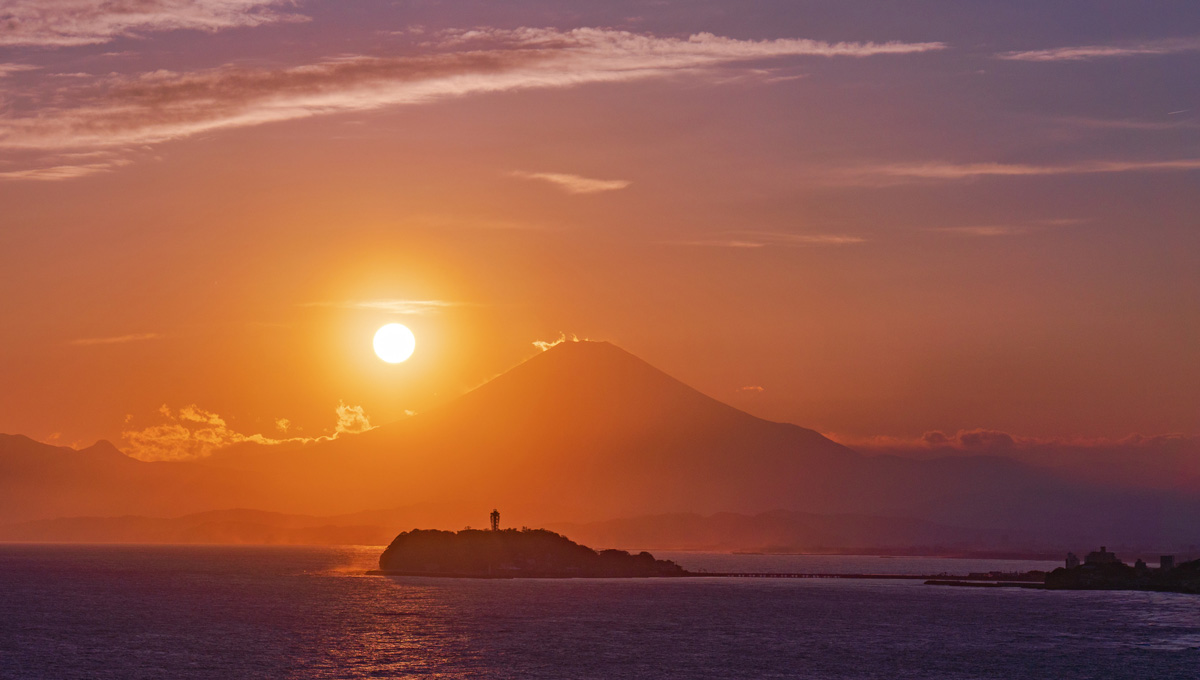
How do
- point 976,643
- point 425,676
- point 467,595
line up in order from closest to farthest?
1. point 425,676
2. point 976,643
3. point 467,595

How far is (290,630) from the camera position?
134 metres

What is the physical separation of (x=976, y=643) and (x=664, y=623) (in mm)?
36760

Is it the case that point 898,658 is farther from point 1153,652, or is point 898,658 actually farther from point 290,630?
point 290,630

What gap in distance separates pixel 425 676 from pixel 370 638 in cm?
2923

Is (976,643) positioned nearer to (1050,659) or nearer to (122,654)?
(1050,659)

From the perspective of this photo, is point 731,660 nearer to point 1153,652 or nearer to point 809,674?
point 809,674

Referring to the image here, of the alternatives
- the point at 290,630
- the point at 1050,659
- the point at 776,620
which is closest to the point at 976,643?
the point at 1050,659

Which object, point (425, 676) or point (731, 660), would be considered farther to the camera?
point (731, 660)

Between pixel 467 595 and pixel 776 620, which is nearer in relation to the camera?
pixel 776 620

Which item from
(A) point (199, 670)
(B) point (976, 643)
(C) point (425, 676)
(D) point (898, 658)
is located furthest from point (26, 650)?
(B) point (976, 643)

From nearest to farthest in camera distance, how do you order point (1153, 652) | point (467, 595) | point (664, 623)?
point (1153, 652) < point (664, 623) < point (467, 595)

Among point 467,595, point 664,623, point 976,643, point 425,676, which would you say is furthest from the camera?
point 467,595

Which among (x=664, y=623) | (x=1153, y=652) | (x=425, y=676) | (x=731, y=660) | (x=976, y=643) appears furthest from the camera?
(x=664, y=623)

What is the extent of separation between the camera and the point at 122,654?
111 m
